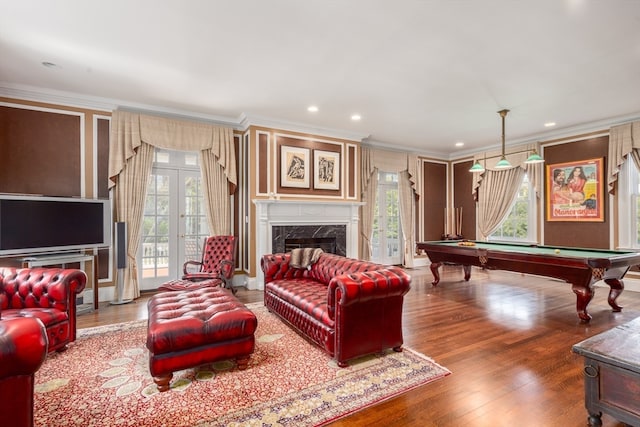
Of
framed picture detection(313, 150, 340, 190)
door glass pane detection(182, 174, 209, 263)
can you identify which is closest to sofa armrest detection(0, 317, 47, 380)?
door glass pane detection(182, 174, 209, 263)

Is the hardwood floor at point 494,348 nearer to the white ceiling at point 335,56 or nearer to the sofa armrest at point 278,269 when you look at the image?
the sofa armrest at point 278,269

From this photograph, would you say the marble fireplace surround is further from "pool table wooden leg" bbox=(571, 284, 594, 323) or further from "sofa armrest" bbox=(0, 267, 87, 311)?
"pool table wooden leg" bbox=(571, 284, 594, 323)

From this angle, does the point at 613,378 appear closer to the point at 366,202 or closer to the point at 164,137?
the point at 366,202

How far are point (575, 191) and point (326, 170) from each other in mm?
4851

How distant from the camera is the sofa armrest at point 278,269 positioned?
3.97 m

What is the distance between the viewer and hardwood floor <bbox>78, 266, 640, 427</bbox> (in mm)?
1965

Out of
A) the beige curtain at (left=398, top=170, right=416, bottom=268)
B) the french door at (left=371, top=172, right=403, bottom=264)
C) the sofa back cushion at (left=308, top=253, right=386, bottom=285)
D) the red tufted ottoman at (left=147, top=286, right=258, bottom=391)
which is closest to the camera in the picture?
the red tufted ottoman at (left=147, top=286, right=258, bottom=391)

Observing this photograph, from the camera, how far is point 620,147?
5336 mm

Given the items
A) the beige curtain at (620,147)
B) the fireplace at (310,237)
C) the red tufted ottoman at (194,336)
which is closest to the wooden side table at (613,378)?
the red tufted ottoman at (194,336)

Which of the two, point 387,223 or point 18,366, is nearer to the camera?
point 18,366

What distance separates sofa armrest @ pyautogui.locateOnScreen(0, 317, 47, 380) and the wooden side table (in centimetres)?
283

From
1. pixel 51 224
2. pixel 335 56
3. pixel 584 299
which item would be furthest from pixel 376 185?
pixel 51 224

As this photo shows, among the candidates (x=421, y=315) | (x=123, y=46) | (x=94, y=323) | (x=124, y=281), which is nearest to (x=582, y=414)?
(x=421, y=315)

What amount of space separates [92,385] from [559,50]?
5.20 metres
